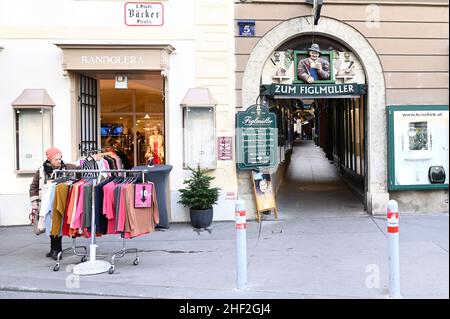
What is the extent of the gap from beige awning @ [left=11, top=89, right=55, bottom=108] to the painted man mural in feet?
18.1

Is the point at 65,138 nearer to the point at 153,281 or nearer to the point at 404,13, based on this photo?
the point at 153,281

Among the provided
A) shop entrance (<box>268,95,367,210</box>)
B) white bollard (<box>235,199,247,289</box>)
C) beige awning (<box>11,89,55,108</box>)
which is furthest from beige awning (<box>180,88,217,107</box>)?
white bollard (<box>235,199,247,289</box>)

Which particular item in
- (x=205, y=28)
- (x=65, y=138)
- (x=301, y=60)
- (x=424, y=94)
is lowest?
(x=65, y=138)

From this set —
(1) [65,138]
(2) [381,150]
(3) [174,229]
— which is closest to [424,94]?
(2) [381,150]

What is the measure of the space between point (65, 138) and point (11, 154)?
118cm

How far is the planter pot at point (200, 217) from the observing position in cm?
941

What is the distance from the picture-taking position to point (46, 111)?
9922mm

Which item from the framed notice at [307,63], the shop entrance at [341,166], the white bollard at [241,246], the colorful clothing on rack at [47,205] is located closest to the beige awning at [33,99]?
the colorful clothing on rack at [47,205]

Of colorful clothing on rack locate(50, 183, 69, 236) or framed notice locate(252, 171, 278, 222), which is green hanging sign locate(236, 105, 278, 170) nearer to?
framed notice locate(252, 171, 278, 222)

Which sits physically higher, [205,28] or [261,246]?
[205,28]

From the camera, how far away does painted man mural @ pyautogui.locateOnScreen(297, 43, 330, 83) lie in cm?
1033

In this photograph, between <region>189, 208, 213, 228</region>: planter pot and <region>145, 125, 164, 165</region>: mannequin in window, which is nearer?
<region>189, 208, 213, 228</region>: planter pot

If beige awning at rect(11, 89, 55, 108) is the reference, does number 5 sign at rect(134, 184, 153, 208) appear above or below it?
below
